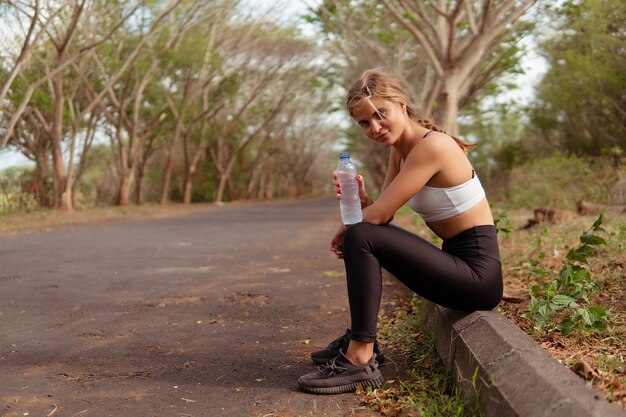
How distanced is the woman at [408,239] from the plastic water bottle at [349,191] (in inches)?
10.8

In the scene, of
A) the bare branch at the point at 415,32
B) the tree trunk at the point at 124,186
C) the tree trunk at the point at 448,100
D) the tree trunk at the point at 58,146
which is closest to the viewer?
the bare branch at the point at 415,32

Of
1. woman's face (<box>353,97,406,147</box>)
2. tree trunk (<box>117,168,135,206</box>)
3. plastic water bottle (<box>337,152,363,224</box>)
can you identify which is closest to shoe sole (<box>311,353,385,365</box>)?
plastic water bottle (<box>337,152,363,224</box>)

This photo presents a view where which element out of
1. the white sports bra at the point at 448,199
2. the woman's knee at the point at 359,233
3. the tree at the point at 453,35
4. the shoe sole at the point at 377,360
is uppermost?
the tree at the point at 453,35

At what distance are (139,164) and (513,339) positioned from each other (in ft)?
89.6

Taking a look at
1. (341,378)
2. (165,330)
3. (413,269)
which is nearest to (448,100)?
(165,330)

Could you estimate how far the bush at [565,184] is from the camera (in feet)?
43.7

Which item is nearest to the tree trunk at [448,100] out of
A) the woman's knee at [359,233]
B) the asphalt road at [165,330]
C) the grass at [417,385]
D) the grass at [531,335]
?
the asphalt road at [165,330]

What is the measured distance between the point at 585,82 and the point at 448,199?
60.6 feet

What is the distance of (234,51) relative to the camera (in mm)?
28266

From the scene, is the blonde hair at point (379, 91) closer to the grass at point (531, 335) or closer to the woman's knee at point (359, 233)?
the woman's knee at point (359, 233)

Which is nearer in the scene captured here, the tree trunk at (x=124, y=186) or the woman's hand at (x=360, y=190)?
the woman's hand at (x=360, y=190)

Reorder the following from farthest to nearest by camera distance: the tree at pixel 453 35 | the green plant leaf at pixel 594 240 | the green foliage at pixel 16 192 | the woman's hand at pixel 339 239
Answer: the green foliage at pixel 16 192 < the tree at pixel 453 35 < the green plant leaf at pixel 594 240 < the woman's hand at pixel 339 239

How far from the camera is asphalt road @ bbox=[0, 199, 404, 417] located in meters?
3.31

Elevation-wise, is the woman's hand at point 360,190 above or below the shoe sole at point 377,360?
above
